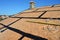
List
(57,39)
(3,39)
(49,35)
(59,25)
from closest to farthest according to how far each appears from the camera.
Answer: (57,39)
(49,35)
(59,25)
(3,39)

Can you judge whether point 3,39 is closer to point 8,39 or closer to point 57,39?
point 8,39

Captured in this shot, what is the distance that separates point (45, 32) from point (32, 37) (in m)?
0.22

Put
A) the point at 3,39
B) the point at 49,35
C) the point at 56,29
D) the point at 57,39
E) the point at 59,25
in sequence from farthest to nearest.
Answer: the point at 3,39 → the point at 59,25 → the point at 56,29 → the point at 49,35 → the point at 57,39

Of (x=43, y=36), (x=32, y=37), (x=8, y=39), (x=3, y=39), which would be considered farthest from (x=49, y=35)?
(x=3, y=39)

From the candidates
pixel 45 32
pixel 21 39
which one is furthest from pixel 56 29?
pixel 21 39

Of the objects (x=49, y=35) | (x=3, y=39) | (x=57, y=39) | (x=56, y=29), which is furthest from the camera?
(x=3, y=39)

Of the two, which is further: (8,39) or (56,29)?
(8,39)

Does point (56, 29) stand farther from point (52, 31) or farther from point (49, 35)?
point (49, 35)

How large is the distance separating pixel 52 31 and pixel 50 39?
235mm

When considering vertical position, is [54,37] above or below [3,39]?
above

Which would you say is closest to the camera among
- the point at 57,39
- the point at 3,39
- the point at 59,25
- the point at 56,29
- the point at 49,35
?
the point at 57,39

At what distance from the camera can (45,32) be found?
67.1 inches

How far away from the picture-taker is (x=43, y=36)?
161 cm

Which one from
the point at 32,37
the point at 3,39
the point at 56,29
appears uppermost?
the point at 56,29
